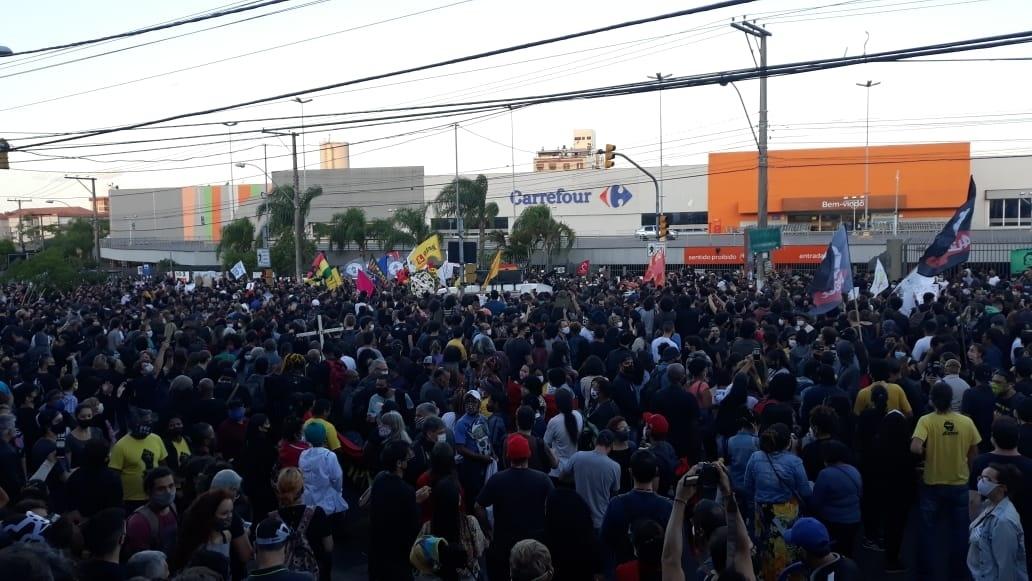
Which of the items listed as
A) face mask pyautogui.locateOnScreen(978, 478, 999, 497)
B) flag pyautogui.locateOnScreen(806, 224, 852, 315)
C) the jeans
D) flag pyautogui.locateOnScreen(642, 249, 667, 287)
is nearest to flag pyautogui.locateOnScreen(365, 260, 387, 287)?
flag pyautogui.locateOnScreen(642, 249, 667, 287)

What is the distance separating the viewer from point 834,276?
14.6m

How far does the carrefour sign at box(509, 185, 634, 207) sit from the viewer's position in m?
70.1

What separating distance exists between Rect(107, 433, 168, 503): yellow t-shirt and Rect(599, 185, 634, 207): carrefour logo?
2513 inches

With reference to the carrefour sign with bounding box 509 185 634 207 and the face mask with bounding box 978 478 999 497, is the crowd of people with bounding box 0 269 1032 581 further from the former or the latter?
the carrefour sign with bounding box 509 185 634 207

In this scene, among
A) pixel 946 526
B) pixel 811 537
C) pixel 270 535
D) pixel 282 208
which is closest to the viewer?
pixel 811 537

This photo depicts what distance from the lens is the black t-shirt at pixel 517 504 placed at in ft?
20.7

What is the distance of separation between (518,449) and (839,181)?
6586cm

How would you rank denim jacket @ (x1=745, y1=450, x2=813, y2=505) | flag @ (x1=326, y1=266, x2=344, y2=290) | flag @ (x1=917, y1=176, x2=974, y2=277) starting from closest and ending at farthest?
1. denim jacket @ (x1=745, y1=450, x2=813, y2=505)
2. flag @ (x1=917, y1=176, x2=974, y2=277)
3. flag @ (x1=326, y1=266, x2=344, y2=290)

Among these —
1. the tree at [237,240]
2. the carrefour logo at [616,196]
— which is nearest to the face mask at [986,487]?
the tree at [237,240]

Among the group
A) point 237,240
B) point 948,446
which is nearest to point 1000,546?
point 948,446

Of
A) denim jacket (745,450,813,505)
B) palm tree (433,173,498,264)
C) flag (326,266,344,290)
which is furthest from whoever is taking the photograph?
palm tree (433,173,498,264)

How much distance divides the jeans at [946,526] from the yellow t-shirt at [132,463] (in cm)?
607

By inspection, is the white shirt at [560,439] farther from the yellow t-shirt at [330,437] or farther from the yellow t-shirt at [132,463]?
the yellow t-shirt at [132,463]

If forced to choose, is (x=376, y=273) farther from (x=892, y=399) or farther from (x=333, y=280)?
(x=892, y=399)
